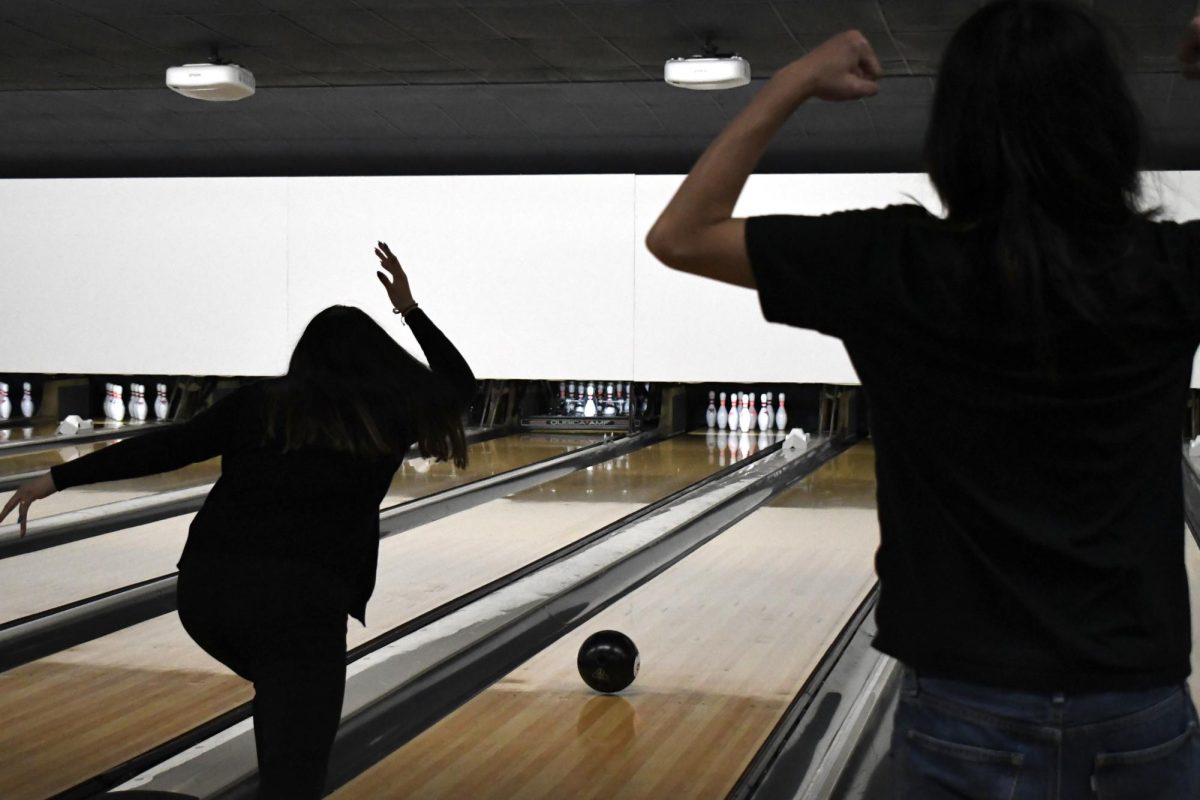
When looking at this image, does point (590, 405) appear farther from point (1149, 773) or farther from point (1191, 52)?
point (1149, 773)

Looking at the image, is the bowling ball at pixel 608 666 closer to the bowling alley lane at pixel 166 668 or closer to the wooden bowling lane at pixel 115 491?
the bowling alley lane at pixel 166 668

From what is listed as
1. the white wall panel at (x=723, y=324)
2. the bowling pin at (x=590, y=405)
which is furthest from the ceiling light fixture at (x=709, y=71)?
the bowling pin at (x=590, y=405)

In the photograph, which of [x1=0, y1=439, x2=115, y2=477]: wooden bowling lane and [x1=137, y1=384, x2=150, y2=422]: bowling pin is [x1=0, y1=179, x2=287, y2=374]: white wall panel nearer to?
[x1=137, y1=384, x2=150, y2=422]: bowling pin

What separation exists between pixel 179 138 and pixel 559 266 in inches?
100

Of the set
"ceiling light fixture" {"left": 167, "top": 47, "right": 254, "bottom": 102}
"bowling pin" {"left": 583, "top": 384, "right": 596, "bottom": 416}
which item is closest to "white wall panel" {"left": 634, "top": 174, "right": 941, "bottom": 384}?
"bowling pin" {"left": 583, "top": 384, "right": 596, "bottom": 416}

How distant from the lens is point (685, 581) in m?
4.53

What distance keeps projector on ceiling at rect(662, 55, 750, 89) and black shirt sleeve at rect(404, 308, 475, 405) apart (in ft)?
12.9

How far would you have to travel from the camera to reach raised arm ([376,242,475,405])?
94.0 inches

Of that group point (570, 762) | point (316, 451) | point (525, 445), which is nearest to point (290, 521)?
point (316, 451)

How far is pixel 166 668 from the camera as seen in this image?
3.48 m

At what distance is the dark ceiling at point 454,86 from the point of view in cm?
584

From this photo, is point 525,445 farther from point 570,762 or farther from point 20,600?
point 570,762

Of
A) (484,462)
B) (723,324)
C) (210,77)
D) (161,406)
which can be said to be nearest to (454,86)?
(210,77)

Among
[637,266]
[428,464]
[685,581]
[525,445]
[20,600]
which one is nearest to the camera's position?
[20,600]
